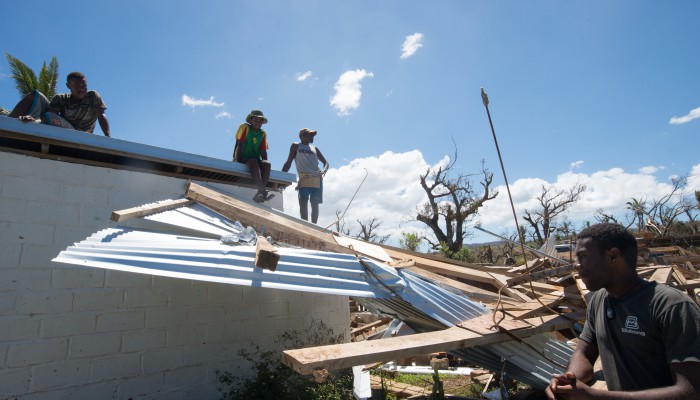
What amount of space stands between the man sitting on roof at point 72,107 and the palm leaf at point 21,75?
40.0 feet

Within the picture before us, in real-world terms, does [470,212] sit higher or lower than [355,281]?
higher

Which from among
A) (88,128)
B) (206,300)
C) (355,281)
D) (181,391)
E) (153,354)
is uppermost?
(88,128)

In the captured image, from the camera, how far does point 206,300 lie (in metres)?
4.65

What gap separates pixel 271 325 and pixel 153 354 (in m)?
1.44

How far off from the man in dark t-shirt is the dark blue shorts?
201 inches

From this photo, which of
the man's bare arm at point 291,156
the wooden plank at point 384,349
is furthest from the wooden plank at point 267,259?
the man's bare arm at point 291,156

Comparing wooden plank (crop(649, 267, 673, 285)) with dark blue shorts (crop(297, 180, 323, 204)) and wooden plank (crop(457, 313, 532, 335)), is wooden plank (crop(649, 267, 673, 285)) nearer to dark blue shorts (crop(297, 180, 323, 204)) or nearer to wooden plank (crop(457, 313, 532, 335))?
wooden plank (crop(457, 313, 532, 335))

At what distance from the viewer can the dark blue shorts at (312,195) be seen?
7082mm

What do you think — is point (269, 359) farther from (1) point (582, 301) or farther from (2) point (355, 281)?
(1) point (582, 301)

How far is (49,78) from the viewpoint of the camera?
15.5 metres

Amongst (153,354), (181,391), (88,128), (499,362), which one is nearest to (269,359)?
(181,391)

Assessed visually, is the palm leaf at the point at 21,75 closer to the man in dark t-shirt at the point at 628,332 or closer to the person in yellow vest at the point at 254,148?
the person in yellow vest at the point at 254,148

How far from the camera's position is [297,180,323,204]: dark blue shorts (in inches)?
279

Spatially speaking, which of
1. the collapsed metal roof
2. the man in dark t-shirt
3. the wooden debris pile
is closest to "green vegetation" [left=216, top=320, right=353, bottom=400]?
the collapsed metal roof
